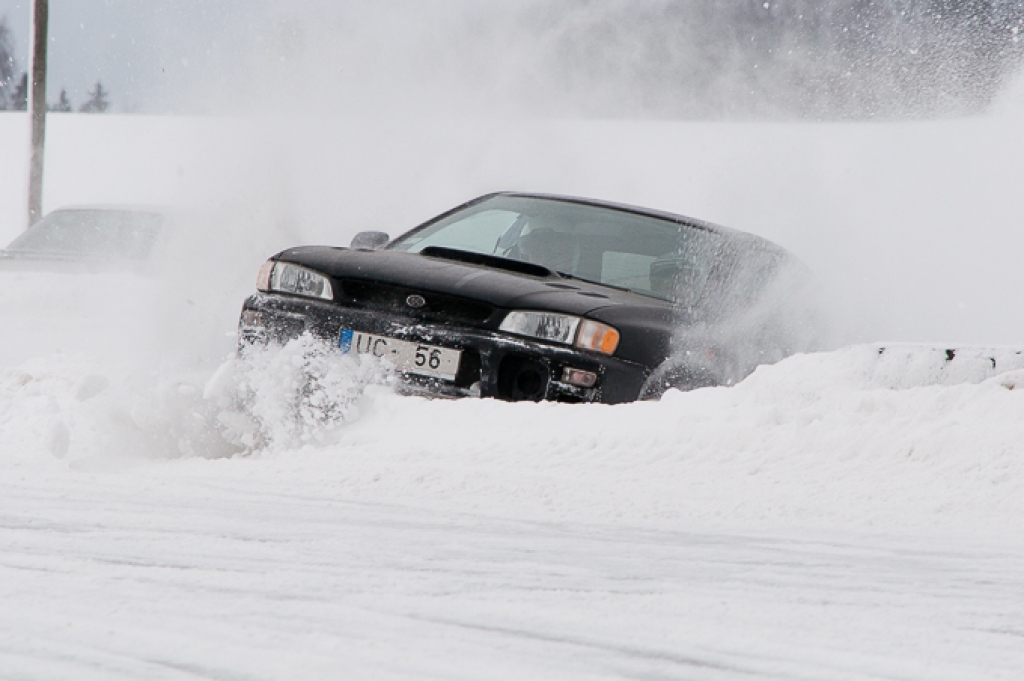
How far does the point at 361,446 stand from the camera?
11.8 feet

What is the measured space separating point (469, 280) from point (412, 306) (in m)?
0.25

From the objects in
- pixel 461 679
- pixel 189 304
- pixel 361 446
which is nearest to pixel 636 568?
pixel 461 679

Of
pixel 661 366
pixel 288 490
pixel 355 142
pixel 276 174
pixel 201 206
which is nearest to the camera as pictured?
pixel 288 490

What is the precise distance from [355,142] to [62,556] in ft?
51.4

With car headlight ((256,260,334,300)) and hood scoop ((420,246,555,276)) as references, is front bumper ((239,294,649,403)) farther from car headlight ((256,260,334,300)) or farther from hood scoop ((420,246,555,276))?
hood scoop ((420,246,555,276))

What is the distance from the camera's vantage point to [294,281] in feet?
14.3

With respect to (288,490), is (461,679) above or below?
above

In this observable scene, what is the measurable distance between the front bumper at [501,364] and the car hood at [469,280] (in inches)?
5.7

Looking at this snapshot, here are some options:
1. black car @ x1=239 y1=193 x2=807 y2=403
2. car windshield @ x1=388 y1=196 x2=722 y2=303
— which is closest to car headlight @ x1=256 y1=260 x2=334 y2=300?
black car @ x1=239 y1=193 x2=807 y2=403

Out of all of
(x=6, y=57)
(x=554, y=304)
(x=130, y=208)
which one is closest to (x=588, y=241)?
(x=554, y=304)

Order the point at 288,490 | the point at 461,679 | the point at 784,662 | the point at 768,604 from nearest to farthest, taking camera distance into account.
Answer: the point at 461,679 → the point at 784,662 → the point at 768,604 → the point at 288,490

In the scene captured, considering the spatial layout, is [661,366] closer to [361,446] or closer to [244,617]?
[361,446]

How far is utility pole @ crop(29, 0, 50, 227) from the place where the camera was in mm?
14484

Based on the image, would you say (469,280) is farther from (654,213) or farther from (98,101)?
(98,101)
